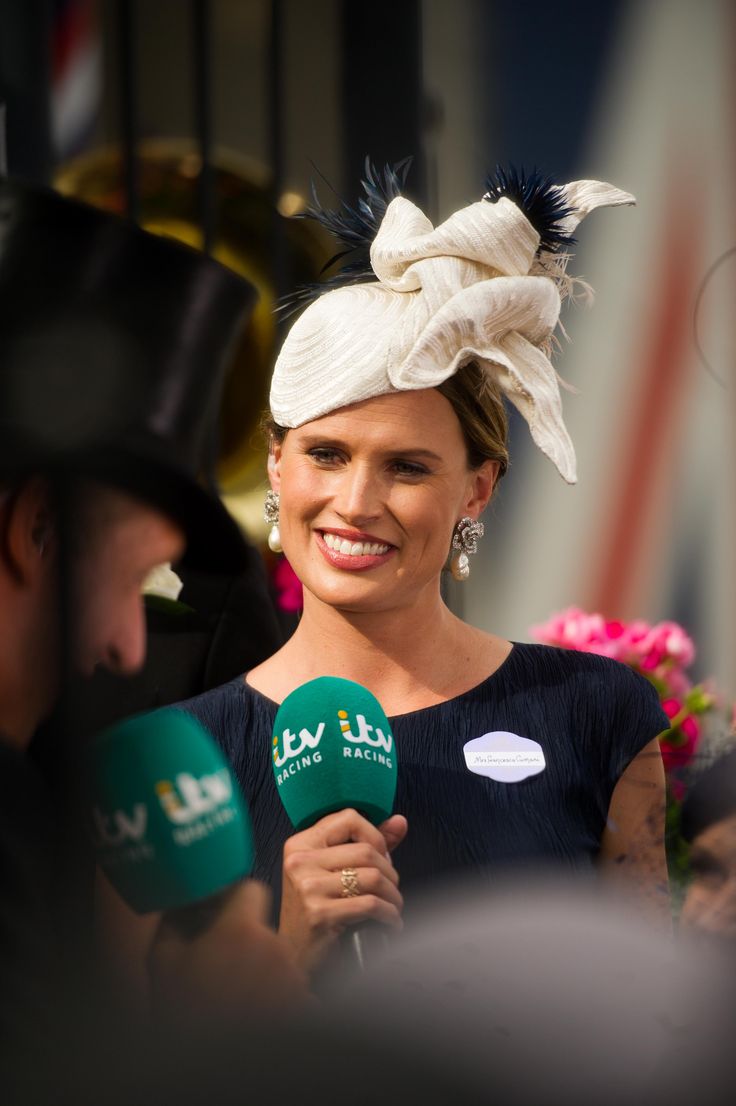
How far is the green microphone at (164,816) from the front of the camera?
73 cm

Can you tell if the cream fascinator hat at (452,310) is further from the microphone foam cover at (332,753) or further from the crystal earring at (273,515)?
the microphone foam cover at (332,753)

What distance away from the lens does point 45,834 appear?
71cm

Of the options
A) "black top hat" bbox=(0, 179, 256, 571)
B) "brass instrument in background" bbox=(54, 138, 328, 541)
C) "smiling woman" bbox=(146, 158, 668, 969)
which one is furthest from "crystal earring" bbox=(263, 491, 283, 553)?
"brass instrument in background" bbox=(54, 138, 328, 541)

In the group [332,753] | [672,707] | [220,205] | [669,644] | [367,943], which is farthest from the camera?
[220,205]

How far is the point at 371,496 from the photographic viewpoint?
5.11 feet

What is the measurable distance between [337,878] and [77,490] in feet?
1.79

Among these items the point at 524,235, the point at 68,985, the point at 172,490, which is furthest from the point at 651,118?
the point at 68,985

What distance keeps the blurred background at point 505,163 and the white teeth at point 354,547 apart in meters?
0.35

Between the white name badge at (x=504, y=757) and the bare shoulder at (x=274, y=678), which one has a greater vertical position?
the bare shoulder at (x=274, y=678)

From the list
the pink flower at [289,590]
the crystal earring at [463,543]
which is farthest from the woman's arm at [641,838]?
the pink flower at [289,590]

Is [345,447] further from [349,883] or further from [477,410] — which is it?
[349,883]

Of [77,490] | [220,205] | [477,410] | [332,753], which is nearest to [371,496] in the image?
[477,410]

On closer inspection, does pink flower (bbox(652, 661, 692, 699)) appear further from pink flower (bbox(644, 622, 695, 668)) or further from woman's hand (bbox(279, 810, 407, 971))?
woman's hand (bbox(279, 810, 407, 971))

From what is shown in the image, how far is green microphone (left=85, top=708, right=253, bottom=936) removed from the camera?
0.73m
